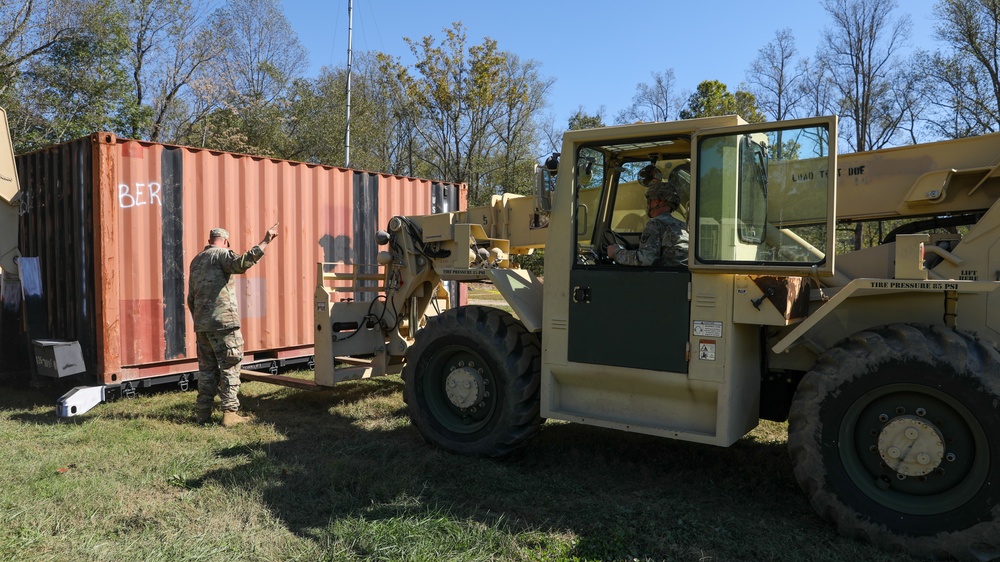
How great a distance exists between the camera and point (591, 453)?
5.20 metres

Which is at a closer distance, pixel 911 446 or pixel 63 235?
pixel 911 446

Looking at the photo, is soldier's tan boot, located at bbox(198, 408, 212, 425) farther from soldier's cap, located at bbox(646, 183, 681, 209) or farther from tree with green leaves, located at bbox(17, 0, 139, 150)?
tree with green leaves, located at bbox(17, 0, 139, 150)

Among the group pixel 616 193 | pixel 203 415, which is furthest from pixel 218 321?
pixel 616 193

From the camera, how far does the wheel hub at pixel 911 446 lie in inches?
137

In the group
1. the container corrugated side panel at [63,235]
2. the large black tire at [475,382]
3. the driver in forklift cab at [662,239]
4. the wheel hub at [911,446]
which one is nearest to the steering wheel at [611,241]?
the driver in forklift cab at [662,239]

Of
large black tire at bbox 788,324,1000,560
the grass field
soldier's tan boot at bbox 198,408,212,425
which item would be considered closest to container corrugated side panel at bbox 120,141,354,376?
soldier's tan boot at bbox 198,408,212,425

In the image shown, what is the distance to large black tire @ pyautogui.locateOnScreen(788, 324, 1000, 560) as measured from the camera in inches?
131

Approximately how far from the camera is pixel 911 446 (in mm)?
3512

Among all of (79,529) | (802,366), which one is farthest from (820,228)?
(79,529)

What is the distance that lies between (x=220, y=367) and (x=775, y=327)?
4.95m

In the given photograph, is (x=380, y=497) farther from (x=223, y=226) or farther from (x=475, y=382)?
(x=223, y=226)

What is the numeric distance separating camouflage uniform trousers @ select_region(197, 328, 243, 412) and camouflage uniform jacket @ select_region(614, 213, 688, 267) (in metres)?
3.93

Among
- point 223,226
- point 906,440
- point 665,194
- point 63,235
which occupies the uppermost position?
point 665,194

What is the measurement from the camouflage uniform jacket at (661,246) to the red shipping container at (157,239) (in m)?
5.25
